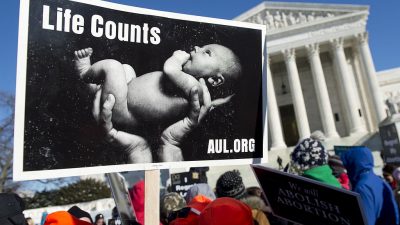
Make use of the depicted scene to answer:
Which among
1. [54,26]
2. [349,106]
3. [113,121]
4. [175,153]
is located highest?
[349,106]

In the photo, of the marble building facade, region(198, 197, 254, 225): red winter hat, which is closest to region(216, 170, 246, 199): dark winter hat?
region(198, 197, 254, 225): red winter hat

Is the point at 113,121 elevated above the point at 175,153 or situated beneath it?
elevated above

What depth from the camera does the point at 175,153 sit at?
2889mm

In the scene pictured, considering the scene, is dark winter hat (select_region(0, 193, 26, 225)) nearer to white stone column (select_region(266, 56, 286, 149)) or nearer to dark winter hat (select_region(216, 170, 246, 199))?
dark winter hat (select_region(216, 170, 246, 199))

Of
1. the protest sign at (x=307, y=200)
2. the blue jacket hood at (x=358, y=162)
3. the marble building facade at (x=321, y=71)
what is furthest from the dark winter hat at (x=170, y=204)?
the marble building facade at (x=321, y=71)

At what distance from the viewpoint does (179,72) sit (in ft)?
9.79

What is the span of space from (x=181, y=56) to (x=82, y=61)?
829 mm

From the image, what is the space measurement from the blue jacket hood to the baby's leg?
6.65 feet

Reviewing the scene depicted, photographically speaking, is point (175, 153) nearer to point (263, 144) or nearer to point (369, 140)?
point (263, 144)

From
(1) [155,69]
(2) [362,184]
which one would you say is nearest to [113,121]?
(1) [155,69]

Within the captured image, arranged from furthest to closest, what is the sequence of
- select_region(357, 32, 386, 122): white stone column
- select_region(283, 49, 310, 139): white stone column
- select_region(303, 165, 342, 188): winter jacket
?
select_region(283, 49, 310, 139): white stone column → select_region(357, 32, 386, 122): white stone column → select_region(303, 165, 342, 188): winter jacket

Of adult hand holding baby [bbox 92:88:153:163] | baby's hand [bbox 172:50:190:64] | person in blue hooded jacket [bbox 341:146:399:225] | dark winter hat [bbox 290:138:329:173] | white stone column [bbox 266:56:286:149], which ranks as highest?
white stone column [bbox 266:56:286:149]

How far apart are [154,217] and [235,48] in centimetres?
168

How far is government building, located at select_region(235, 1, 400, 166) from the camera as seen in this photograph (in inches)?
1500
